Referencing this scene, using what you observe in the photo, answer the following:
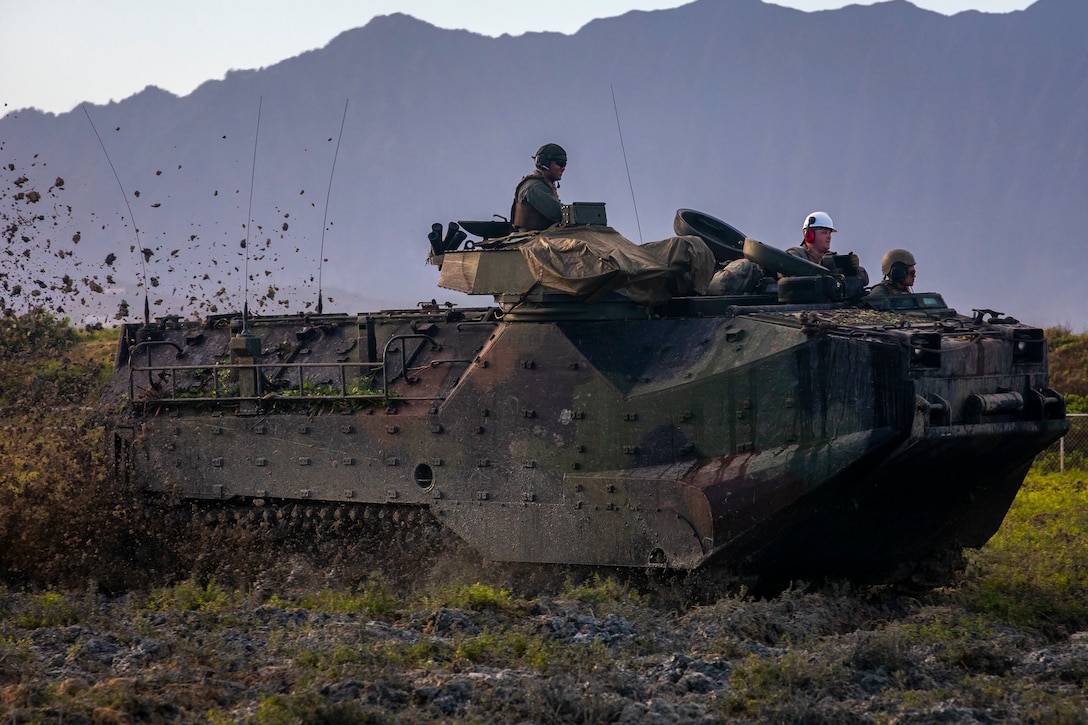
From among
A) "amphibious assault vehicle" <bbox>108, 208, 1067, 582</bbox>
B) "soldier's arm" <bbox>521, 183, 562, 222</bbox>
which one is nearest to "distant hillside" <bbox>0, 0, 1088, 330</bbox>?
"amphibious assault vehicle" <bbox>108, 208, 1067, 582</bbox>

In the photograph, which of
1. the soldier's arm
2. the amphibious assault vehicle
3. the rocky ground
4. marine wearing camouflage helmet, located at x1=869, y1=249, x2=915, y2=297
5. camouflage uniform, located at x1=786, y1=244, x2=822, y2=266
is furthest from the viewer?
camouflage uniform, located at x1=786, y1=244, x2=822, y2=266

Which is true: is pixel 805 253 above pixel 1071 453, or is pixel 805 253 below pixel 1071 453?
above

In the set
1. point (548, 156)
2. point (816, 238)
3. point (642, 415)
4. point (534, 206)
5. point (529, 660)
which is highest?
point (548, 156)

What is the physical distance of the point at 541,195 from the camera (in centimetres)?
1313

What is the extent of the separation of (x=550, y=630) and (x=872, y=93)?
117926 millimetres

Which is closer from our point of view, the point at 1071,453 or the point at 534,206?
the point at 534,206

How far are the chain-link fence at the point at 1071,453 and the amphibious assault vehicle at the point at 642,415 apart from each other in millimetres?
9364

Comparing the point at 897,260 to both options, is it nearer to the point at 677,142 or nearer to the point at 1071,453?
the point at 1071,453

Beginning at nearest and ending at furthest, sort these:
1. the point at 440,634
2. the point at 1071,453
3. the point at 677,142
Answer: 1. the point at 440,634
2. the point at 1071,453
3. the point at 677,142

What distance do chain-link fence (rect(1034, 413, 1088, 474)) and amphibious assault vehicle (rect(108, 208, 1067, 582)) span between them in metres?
9.36

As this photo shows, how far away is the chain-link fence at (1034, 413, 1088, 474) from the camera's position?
20.9 meters

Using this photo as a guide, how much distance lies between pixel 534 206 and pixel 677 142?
102 meters

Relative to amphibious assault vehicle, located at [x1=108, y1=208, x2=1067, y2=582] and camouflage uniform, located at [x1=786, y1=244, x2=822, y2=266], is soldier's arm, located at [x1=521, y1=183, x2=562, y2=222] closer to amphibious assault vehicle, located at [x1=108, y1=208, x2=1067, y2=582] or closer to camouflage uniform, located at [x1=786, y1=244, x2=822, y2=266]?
amphibious assault vehicle, located at [x1=108, y1=208, x2=1067, y2=582]

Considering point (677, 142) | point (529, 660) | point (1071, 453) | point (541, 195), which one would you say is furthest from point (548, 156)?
point (677, 142)
